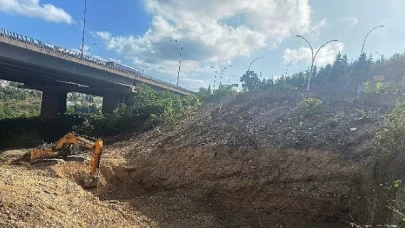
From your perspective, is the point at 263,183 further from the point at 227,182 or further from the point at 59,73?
the point at 59,73

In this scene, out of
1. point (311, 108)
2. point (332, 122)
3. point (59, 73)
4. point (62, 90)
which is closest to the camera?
point (332, 122)

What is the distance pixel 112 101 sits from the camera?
46750 mm

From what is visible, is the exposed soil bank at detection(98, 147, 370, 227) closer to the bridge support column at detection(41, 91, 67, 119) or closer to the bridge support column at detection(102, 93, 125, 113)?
the bridge support column at detection(102, 93, 125, 113)

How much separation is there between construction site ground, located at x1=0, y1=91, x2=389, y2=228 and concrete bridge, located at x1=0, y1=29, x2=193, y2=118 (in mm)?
15656

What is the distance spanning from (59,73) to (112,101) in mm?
9028

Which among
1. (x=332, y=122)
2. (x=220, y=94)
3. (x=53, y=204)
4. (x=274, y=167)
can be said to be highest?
(x=220, y=94)

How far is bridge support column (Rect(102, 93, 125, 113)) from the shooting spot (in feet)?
152

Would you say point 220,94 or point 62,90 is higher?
point 220,94

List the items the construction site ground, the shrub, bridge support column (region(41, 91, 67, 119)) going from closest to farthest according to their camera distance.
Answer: the construction site ground, the shrub, bridge support column (region(41, 91, 67, 119))

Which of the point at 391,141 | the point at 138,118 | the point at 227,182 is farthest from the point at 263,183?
the point at 138,118

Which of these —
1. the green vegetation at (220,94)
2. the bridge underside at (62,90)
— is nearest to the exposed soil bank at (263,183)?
the green vegetation at (220,94)

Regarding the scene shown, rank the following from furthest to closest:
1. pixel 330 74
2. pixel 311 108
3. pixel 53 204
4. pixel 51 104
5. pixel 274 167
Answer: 1. pixel 330 74
2. pixel 51 104
3. pixel 311 108
4. pixel 274 167
5. pixel 53 204

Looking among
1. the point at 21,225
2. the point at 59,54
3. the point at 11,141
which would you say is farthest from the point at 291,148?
the point at 11,141

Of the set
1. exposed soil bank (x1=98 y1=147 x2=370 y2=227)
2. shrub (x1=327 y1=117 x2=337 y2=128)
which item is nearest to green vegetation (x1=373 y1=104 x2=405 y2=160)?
exposed soil bank (x1=98 y1=147 x2=370 y2=227)
